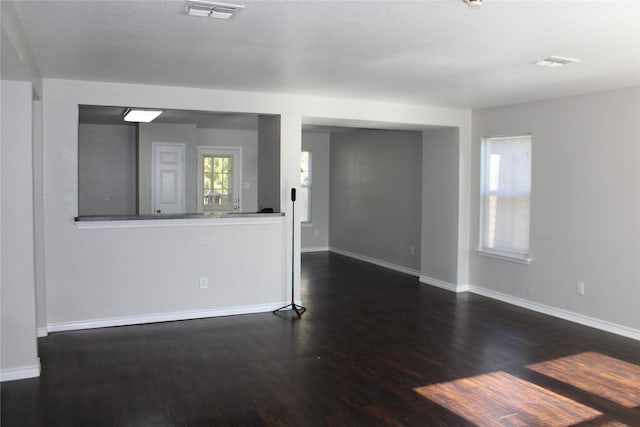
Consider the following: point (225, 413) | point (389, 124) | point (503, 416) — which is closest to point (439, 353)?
point (503, 416)

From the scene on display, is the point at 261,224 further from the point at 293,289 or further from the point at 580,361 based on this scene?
the point at 580,361

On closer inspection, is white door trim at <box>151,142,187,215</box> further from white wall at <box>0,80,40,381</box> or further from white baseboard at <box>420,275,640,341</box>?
white wall at <box>0,80,40,381</box>

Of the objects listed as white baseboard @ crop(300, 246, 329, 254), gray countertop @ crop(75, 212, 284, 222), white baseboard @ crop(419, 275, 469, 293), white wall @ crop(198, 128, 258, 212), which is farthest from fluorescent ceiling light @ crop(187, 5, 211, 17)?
white baseboard @ crop(300, 246, 329, 254)

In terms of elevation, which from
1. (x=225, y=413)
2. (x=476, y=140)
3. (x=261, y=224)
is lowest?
(x=225, y=413)

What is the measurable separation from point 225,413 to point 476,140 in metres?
4.71

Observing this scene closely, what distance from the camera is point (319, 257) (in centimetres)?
941

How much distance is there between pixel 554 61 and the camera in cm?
387

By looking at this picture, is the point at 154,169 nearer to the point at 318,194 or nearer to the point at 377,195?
the point at 318,194

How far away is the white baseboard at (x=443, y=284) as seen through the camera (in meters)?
6.63

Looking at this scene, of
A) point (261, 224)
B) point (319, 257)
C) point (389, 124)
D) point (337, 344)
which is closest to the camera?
point (337, 344)

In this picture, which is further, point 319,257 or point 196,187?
point 319,257

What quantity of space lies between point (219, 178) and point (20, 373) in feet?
19.3

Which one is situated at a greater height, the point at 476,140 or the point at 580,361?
the point at 476,140

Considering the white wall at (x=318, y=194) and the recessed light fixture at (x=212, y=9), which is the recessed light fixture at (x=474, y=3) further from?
the white wall at (x=318, y=194)
